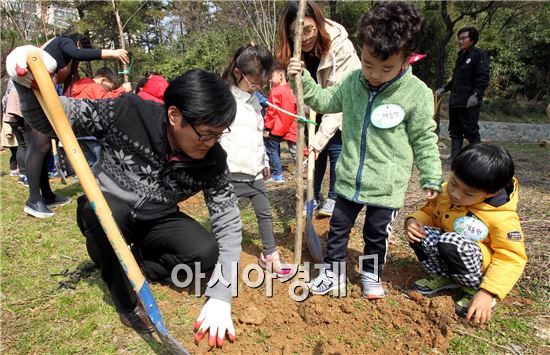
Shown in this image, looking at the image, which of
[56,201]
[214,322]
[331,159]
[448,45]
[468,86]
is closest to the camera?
[214,322]

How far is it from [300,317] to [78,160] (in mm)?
1266

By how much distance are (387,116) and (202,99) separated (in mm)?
939

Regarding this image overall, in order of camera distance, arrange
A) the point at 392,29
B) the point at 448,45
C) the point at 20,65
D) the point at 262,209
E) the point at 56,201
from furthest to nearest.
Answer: the point at 448,45 < the point at 56,201 < the point at 262,209 < the point at 392,29 < the point at 20,65

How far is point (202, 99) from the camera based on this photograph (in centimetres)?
151

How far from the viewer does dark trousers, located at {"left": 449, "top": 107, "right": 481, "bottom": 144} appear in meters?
5.53

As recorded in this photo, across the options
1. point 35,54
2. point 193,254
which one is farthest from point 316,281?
point 35,54

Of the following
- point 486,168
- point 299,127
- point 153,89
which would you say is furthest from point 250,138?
point 153,89

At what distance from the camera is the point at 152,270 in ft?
7.18

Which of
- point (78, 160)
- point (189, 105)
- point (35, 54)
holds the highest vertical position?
point (35, 54)

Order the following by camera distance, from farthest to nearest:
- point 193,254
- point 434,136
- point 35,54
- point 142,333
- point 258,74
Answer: point 258,74
point 193,254
point 434,136
point 142,333
point 35,54

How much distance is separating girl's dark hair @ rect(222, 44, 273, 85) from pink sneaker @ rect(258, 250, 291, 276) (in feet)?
3.64

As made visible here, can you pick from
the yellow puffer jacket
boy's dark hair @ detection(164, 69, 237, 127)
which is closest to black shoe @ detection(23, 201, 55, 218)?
boy's dark hair @ detection(164, 69, 237, 127)

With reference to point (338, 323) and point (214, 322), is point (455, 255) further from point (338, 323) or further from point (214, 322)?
point (214, 322)

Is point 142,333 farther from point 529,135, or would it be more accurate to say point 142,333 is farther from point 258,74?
point 529,135
